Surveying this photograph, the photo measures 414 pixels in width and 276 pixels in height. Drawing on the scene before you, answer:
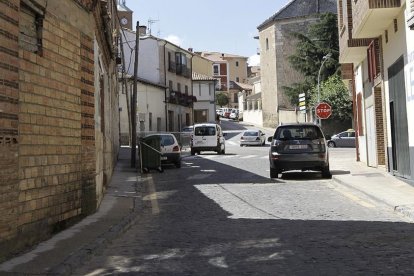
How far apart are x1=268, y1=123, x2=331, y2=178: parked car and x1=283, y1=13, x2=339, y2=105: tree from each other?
133 feet

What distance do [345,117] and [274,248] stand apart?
155 feet

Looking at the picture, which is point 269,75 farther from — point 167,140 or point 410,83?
point 410,83

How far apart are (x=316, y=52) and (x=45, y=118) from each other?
53032mm

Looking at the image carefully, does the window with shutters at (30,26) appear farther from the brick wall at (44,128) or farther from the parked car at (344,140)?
the parked car at (344,140)

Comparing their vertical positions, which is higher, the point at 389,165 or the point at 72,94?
the point at 72,94

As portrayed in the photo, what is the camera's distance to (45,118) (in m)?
7.55

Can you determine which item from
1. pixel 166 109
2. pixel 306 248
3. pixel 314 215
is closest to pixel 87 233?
pixel 306 248

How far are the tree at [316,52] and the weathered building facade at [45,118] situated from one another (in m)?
48.7

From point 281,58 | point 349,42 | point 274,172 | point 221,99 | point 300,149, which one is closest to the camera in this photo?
point 300,149

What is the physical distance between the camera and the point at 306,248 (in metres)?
6.93

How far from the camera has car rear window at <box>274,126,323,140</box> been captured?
16.4 metres

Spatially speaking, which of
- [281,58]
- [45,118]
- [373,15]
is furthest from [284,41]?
[45,118]

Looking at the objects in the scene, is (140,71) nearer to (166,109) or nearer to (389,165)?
(166,109)

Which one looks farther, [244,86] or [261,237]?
[244,86]
